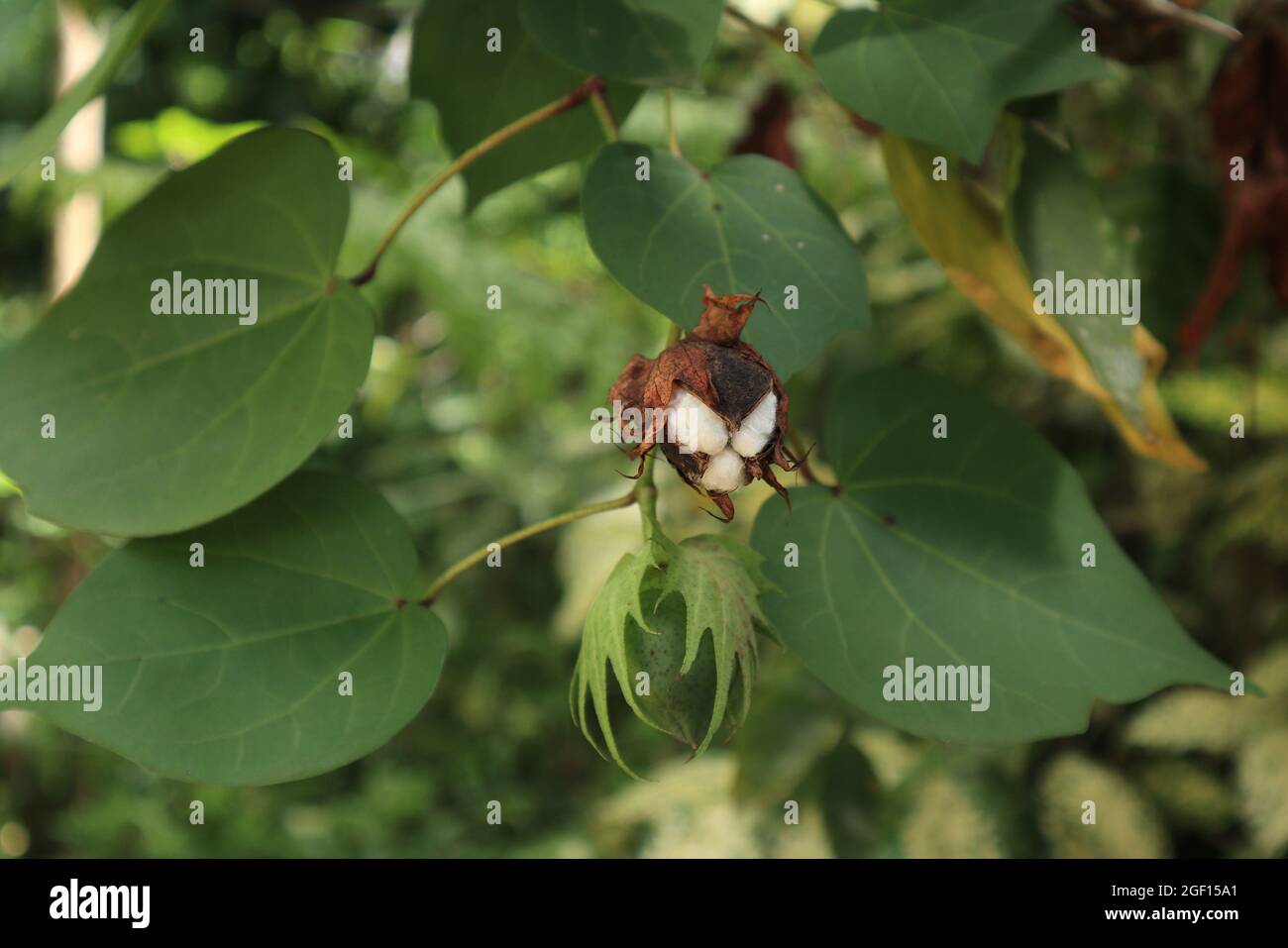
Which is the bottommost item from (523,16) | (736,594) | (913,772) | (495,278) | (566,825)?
(566,825)

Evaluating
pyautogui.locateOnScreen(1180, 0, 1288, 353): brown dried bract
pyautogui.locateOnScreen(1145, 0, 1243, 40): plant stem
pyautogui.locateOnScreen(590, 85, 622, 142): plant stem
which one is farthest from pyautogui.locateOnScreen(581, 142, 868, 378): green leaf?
pyautogui.locateOnScreen(1180, 0, 1288, 353): brown dried bract

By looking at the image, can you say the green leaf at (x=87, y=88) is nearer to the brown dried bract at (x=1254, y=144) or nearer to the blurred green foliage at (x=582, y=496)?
the blurred green foliage at (x=582, y=496)

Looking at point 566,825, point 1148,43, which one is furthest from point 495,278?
point 1148,43

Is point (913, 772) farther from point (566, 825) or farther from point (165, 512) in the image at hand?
point (165, 512)

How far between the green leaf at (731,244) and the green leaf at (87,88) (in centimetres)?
14

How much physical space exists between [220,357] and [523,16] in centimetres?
12

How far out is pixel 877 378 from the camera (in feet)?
1.13

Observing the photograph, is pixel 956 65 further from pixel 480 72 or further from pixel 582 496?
pixel 582 496

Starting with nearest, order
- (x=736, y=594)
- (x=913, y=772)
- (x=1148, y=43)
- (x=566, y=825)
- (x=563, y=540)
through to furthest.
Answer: (x=736, y=594), (x=1148, y=43), (x=913, y=772), (x=563, y=540), (x=566, y=825)

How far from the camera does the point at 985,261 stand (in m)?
0.36

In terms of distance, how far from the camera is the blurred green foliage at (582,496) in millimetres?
726

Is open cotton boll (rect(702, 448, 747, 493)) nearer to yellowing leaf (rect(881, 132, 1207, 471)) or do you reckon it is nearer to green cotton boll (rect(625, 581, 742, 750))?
green cotton boll (rect(625, 581, 742, 750))

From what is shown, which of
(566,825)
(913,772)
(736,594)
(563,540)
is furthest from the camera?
(566,825)

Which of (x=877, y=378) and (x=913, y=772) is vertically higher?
(x=877, y=378)
